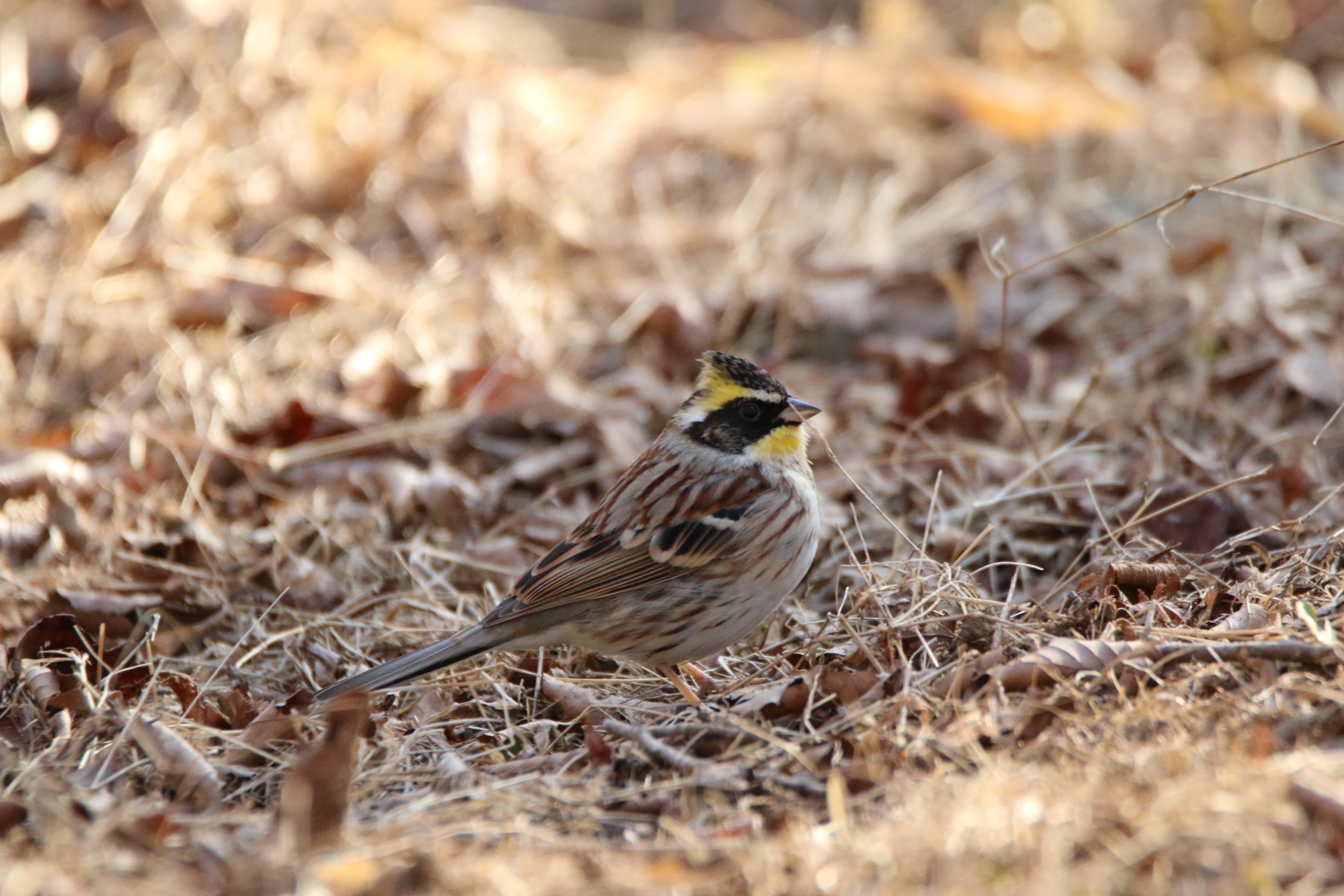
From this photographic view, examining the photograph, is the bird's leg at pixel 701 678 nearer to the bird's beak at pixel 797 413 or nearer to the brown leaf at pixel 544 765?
the brown leaf at pixel 544 765

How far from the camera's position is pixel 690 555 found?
15.0 feet

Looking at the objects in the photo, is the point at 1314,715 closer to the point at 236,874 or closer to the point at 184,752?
the point at 236,874

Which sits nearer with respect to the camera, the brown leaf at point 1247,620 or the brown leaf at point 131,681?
the brown leaf at point 1247,620

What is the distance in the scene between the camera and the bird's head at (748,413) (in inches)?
188

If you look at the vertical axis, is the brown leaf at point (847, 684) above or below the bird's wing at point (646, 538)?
below

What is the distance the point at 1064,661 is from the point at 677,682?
1.46m

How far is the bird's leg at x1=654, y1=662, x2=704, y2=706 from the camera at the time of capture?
4199 mm

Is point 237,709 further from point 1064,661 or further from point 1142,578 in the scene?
point 1142,578

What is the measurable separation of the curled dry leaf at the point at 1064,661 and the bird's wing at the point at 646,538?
126cm

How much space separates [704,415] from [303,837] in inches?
94.3

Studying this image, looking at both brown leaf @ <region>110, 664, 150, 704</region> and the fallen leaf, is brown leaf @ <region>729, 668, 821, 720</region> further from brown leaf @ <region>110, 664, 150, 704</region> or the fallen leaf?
brown leaf @ <region>110, 664, 150, 704</region>

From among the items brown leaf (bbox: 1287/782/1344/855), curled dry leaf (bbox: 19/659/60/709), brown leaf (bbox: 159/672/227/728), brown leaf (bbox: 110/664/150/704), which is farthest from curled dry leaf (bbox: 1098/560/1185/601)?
curled dry leaf (bbox: 19/659/60/709)

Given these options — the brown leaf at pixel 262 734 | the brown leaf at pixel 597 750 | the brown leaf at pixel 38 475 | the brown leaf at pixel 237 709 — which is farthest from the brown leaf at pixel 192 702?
the brown leaf at pixel 38 475

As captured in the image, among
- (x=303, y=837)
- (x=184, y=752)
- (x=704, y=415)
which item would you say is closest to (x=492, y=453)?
(x=704, y=415)
